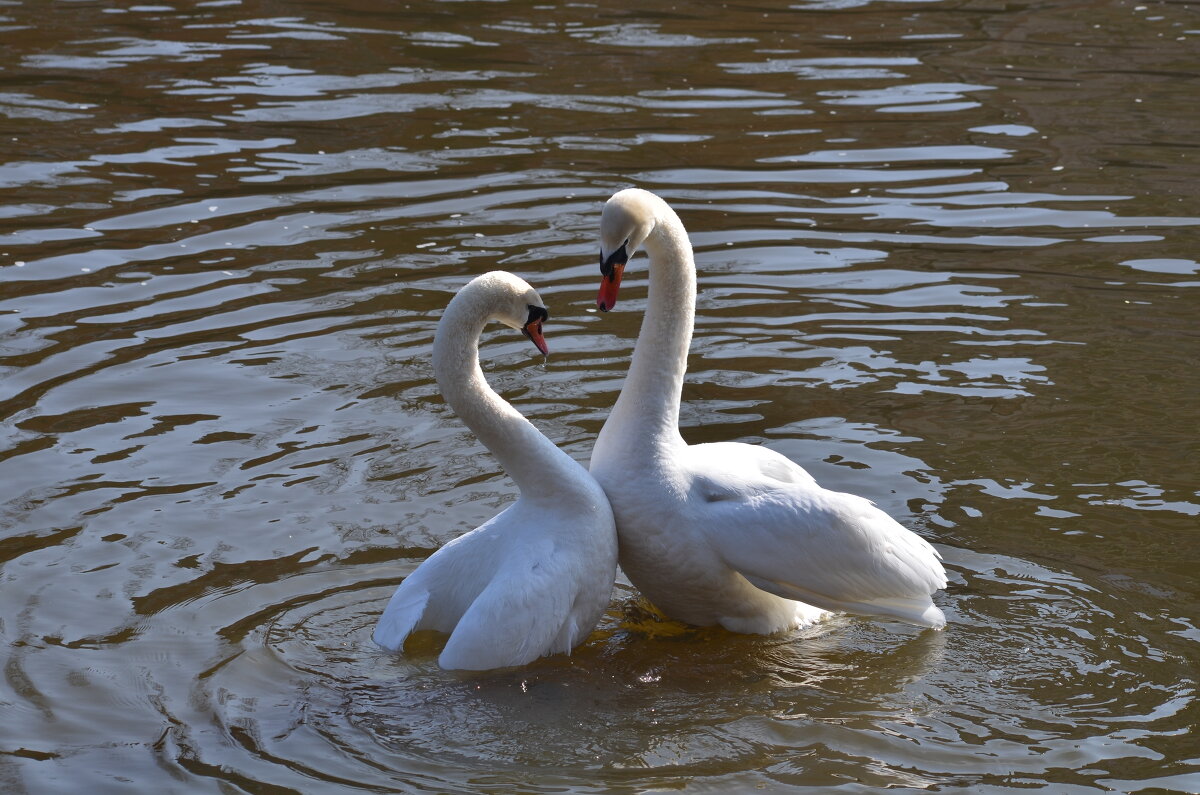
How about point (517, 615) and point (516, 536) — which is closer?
point (517, 615)

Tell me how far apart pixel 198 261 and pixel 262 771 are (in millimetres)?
5588

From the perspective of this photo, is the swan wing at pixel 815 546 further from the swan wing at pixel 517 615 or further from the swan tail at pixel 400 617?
the swan tail at pixel 400 617

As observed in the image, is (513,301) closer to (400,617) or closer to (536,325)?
(536,325)

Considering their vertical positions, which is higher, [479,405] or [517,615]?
[479,405]

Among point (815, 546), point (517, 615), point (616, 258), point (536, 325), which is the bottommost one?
point (517, 615)

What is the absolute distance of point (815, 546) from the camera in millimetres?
5977

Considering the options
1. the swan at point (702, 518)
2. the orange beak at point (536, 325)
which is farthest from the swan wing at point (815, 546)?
the orange beak at point (536, 325)

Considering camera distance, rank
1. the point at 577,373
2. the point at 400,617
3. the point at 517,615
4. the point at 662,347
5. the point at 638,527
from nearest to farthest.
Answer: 1. the point at 517,615
2. the point at 400,617
3. the point at 638,527
4. the point at 662,347
5. the point at 577,373

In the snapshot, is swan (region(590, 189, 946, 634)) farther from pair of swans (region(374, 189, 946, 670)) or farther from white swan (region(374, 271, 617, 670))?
white swan (region(374, 271, 617, 670))

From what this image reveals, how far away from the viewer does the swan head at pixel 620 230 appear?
5980 mm

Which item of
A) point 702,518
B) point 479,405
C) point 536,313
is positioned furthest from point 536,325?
point 702,518

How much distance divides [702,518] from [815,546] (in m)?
0.43

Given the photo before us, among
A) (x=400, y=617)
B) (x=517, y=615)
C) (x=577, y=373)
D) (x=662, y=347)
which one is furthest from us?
(x=577, y=373)

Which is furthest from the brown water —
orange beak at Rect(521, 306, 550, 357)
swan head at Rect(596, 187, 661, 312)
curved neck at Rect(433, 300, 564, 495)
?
swan head at Rect(596, 187, 661, 312)
